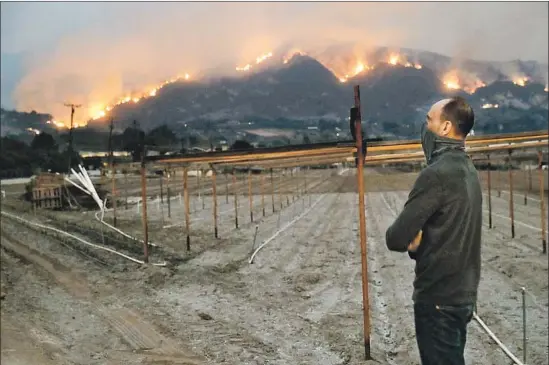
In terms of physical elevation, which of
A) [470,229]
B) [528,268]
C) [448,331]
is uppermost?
[470,229]

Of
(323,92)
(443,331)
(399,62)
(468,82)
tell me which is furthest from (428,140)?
(468,82)

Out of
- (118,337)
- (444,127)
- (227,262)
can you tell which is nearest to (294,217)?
(227,262)

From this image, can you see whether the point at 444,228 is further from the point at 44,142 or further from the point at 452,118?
the point at 44,142

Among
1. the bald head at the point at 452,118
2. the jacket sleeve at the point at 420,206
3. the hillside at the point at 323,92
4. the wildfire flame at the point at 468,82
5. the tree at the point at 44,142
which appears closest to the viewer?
the jacket sleeve at the point at 420,206

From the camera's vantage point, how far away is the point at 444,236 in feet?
6.26

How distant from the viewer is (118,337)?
17.5 feet

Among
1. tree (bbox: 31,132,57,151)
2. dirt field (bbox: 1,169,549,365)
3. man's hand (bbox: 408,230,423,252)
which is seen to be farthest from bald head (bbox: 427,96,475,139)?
tree (bbox: 31,132,57,151)

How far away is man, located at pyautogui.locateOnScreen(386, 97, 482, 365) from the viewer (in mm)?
1872

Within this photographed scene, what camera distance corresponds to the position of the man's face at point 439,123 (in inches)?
78.5

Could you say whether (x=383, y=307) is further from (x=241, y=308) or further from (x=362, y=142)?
(x=362, y=142)

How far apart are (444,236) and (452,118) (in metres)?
0.49

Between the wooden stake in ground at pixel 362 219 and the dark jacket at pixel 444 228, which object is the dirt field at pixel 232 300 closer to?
the wooden stake in ground at pixel 362 219

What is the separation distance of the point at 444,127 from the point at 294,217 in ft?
56.3

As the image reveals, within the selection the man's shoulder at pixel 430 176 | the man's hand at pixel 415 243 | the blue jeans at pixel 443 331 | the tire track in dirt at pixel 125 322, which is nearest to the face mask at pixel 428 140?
the man's shoulder at pixel 430 176
